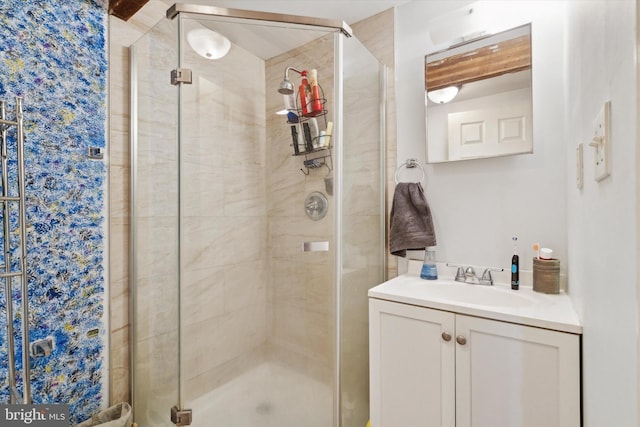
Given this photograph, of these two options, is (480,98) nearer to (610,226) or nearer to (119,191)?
(610,226)

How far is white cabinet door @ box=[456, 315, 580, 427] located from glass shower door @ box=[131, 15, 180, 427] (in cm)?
120

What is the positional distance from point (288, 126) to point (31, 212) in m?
1.12

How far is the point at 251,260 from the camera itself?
4.85 ft

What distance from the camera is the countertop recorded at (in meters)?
1.03

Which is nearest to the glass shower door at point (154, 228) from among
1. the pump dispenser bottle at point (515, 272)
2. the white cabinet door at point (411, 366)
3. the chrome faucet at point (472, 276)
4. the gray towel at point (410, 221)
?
the white cabinet door at point (411, 366)

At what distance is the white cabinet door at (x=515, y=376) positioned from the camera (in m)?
0.97

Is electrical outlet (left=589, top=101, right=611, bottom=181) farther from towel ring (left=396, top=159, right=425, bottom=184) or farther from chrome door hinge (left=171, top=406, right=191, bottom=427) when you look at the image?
chrome door hinge (left=171, top=406, right=191, bottom=427)

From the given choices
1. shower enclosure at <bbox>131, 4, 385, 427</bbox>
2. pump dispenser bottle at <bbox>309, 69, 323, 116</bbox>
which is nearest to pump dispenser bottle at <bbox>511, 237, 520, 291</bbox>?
shower enclosure at <bbox>131, 4, 385, 427</bbox>

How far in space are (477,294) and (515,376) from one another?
44 cm

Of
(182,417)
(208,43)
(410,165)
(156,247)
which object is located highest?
(208,43)

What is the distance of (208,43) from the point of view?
1.37m

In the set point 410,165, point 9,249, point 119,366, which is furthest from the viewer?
point 410,165

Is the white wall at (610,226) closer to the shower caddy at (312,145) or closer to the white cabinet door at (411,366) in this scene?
the white cabinet door at (411,366)

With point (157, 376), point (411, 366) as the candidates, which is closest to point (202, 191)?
point (157, 376)
